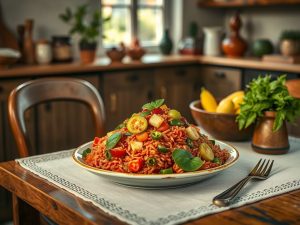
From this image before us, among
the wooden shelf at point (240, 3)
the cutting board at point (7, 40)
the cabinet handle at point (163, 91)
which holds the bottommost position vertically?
the cabinet handle at point (163, 91)

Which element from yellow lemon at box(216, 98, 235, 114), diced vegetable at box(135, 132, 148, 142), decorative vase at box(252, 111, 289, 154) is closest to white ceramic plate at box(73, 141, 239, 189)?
diced vegetable at box(135, 132, 148, 142)

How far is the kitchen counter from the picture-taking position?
2865 millimetres

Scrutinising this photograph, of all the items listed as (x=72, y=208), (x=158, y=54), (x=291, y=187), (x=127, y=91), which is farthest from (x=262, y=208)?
(x=158, y=54)

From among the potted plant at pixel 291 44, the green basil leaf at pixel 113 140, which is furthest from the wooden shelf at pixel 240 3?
the green basil leaf at pixel 113 140

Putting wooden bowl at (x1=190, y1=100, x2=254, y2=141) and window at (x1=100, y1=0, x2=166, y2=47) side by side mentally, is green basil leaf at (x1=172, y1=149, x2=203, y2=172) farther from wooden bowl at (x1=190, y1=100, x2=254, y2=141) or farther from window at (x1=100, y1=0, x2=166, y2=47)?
window at (x1=100, y1=0, x2=166, y2=47)

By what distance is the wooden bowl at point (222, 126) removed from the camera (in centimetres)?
149

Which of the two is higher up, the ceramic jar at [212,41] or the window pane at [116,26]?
the window pane at [116,26]

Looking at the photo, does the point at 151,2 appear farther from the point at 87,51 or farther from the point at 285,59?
the point at 285,59

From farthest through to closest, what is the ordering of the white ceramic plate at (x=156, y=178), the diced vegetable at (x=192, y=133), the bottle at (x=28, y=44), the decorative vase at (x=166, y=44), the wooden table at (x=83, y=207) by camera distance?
the decorative vase at (x=166, y=44), the bottle at (x=28, y=44), the diced vegetable at (x=192, y=133), the white ceramic plate at (x=156, y=178), the wooden table at (x=83, y=207)

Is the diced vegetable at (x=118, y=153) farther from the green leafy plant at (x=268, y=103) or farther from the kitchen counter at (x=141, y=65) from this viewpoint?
the kitchen counter at (x=141, y=65)

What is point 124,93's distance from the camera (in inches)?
132

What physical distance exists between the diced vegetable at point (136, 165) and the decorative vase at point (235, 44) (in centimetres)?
288

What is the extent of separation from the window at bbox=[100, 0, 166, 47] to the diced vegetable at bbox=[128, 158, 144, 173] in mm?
2929

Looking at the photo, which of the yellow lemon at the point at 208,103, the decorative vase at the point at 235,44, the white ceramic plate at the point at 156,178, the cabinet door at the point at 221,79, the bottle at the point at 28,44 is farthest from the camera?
the decorative vase at the point at 235,44
